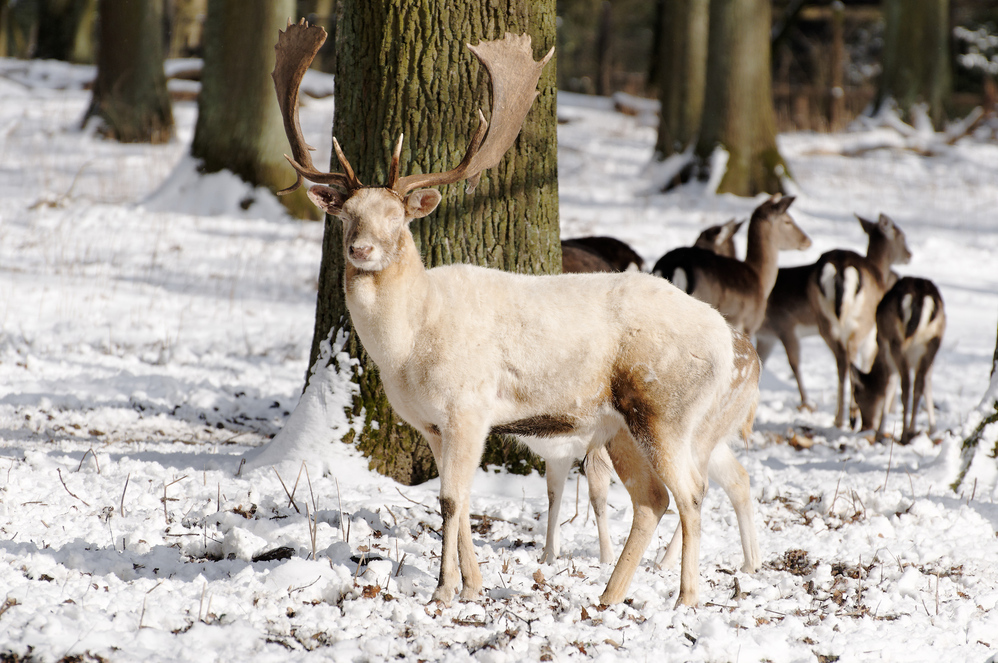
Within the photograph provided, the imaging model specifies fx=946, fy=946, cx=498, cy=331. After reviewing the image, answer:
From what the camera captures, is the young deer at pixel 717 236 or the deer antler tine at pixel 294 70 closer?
the deer antler tine at pixel 294 70

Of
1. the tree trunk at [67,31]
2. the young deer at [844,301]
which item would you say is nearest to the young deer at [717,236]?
the young deer at [844,301]

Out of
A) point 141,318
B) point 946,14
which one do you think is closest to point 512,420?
point 141,318

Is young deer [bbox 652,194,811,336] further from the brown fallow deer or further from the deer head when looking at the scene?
the deer head

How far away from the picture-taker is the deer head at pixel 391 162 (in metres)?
3.50

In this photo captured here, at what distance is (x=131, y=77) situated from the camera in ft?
53.7

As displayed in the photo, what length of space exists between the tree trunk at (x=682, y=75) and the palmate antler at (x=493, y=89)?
12.2 metres

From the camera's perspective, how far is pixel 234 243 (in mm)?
10797

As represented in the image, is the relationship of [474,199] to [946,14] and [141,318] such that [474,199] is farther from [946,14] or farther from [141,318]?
[946,14]

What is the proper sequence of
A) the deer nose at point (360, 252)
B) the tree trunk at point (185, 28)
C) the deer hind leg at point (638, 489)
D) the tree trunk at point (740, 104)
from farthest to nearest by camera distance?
the tree trunk at point (185, 28) < the tree trunk at point (740, 104) < the deer hind leg at point (638, 489) < the deer nose at point (360, 252)

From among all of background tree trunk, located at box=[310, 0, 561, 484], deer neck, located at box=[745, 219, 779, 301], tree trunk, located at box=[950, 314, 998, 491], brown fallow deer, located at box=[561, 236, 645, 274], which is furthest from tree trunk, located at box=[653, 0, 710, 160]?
background tree trunk, located at box=[310, 0, 561, 484]

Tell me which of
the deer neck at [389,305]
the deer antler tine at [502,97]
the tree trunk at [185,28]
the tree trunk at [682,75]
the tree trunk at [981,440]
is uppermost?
the tree trunk at [185,28]

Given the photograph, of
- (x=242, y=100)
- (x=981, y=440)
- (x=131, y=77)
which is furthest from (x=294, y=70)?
(x=131, y=77)

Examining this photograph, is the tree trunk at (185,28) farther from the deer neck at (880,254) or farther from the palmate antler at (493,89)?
the palmate antler at (493,89)

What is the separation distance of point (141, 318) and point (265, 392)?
1934 millimetres
